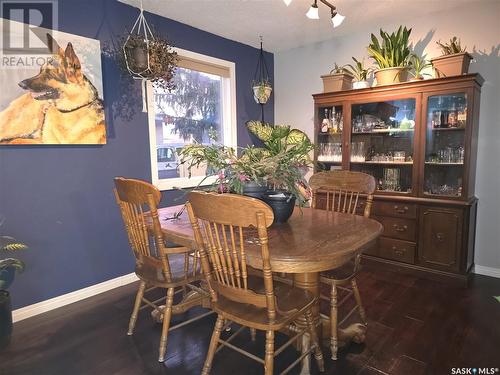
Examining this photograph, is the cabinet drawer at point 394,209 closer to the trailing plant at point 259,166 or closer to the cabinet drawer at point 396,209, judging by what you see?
the cabinet drawer at point 396,209

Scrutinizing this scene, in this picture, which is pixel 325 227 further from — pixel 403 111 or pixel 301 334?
pixel 403 111

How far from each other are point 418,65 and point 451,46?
306 mm

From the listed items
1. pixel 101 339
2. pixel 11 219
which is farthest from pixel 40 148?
pixel 101 339

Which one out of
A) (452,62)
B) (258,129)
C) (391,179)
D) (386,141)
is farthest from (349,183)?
(258,129)

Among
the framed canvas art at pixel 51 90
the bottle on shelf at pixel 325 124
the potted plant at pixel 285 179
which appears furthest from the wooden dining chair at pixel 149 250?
the bottle on shelf at pixel 325 124

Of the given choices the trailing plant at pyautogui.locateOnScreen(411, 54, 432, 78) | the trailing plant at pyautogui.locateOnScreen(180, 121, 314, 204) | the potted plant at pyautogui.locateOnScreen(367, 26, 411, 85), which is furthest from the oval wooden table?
the trailing plant at pyautogui.locateOnScreen(411, 54, 432, 78)

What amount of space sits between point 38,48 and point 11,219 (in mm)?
1223

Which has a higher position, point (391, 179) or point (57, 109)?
point (57, 109)

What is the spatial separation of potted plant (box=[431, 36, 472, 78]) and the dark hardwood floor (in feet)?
5.95

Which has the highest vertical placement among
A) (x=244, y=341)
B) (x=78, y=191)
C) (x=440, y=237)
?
(x=78, y=191)

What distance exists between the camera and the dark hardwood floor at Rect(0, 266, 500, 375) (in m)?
1.78

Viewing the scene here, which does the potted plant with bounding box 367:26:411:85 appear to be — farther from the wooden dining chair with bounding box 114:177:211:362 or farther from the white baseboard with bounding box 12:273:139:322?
the white baseboard with bounding box 12:273:139:322

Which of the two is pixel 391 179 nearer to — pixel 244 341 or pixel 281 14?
pixel 281 14

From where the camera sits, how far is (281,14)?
9.95 ft
